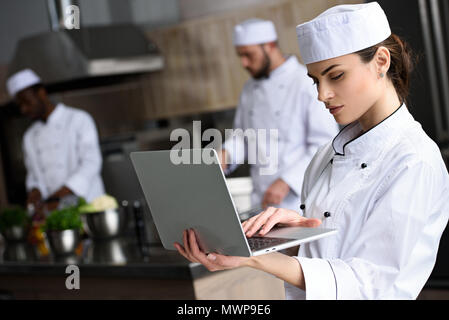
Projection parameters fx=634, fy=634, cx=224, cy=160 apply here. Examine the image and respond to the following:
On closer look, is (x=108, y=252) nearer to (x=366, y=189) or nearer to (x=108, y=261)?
(x=108, y=261)

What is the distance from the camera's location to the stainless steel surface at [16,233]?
9.31 ft

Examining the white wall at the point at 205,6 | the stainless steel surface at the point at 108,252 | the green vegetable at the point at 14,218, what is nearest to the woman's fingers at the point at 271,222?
the stainless steel surface at the point at 108,252

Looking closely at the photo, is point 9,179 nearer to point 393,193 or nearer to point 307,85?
point 307,85

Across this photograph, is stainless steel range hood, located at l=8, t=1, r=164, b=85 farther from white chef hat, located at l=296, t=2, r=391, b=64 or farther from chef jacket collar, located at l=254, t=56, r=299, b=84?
white chef hat, located at l=296, t=2, r=391, b=64

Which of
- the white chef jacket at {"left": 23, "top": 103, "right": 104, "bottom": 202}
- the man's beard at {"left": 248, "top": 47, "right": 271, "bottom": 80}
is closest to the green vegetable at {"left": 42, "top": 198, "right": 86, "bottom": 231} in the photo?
the white chef jacket at {"left": 23, "top": 103, "right": 104, "bottom": 202}

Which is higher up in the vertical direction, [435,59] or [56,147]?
[435,59]

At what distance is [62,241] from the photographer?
2.42 meters

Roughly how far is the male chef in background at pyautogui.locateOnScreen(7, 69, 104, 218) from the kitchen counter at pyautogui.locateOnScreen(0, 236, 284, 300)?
26.8 inches

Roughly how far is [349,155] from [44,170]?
2675 mm

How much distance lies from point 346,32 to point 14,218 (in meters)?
2.10

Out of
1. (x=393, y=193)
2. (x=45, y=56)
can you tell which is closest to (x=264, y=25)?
(x=393, y=193)

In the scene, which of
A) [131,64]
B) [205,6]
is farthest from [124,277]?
[205,6]

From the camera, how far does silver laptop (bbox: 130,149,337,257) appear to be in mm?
985

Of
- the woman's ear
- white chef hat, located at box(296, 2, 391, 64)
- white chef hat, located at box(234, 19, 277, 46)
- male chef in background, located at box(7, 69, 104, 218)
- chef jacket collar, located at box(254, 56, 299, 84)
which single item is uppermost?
white chef hat, located at box(234, 19, 277, 46)
